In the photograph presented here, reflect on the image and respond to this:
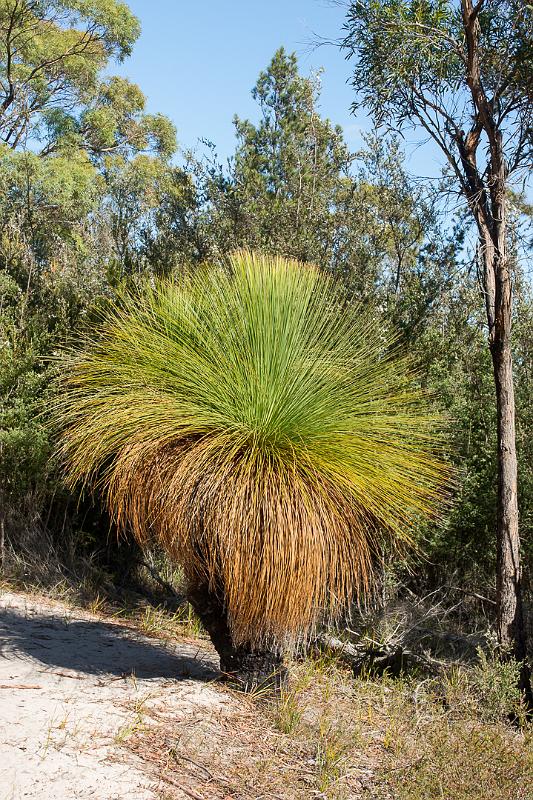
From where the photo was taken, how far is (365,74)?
6609mm

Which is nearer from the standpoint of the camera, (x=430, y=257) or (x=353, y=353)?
(x=353, y=353)

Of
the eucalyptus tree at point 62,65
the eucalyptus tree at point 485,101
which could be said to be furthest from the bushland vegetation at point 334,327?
the eucalyptus tree at point 62,65

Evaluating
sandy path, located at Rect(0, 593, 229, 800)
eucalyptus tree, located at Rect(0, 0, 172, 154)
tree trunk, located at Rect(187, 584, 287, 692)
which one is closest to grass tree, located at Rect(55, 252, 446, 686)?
tree trunk, located at Rect(187, 584, 287, 692)

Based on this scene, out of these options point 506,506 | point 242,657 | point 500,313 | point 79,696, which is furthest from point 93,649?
point 500,313

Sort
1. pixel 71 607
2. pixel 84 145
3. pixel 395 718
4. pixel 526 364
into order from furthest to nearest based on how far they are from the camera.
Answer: pixel 84 145 → pixel 526 364 → pixel 71 607 → pixel 395 718

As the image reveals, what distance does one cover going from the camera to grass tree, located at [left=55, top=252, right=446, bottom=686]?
169 inches

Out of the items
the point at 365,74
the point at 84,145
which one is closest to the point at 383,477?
the point at 365,74

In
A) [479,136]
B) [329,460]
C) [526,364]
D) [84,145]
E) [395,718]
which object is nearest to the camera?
[329,460]

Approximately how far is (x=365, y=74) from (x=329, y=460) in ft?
11.9

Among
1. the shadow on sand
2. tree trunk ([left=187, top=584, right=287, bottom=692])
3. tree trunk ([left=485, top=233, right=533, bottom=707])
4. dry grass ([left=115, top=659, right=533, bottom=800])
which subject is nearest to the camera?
dry grass ([left=115, top=659, right=533, bottom=800])

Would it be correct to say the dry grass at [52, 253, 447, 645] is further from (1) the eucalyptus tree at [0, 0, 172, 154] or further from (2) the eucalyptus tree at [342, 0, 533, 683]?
(1) the eucalyptus tree at [0, 0, 172, 154]

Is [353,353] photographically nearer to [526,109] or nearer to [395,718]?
[395,718]

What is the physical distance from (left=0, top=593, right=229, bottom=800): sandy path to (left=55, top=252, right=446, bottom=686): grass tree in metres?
0.54

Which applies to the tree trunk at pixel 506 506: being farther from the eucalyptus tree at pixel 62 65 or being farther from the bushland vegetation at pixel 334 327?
the eucalyptus tree at pixel 62 65
